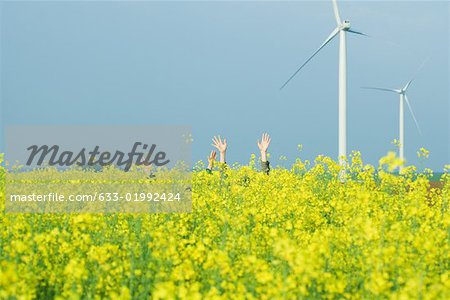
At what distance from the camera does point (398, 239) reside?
22.3 feet

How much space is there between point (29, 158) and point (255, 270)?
44.4ft

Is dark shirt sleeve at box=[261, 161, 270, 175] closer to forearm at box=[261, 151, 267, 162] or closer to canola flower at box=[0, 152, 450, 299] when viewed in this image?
forearm at box=[261, 151, 267, 162]

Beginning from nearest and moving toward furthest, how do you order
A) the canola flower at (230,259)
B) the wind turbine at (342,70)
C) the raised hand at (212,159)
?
the canola flower at (230,259), the raised hand at (212,159), the wind turbine at (342,70)

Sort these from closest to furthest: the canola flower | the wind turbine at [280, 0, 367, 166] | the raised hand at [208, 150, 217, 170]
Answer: the canola flower < the raised hand at [208, 150, 217, 170] < the wind turbine at [280, 0, 367, 166]

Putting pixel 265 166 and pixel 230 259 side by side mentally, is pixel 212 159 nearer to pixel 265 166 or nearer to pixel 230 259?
pixel 265 166

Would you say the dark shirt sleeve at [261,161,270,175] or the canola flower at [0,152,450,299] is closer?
the canola flower at [0,152,450,299]

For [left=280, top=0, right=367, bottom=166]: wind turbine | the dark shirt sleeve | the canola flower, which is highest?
[left=280, top=0, right=367, bottom=166]: wind turbine

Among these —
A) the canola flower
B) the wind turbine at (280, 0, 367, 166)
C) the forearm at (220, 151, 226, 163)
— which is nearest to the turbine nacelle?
the wind turbine at (280, 0, 367, 166)

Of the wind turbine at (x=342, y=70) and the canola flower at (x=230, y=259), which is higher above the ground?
the wind turbine at (x=342, y=70)

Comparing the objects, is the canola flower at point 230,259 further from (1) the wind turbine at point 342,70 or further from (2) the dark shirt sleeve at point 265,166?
(1) the wind turbine at point 342,70

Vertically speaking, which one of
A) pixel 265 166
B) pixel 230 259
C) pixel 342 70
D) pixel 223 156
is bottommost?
pixel 230 259

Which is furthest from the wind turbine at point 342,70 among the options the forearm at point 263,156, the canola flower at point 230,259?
the canola flower at point 230,259

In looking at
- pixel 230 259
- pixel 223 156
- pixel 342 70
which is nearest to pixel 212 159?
pixel 223 156

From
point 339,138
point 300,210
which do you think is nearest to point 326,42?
point 339,138
